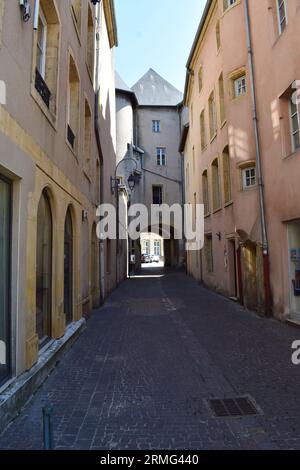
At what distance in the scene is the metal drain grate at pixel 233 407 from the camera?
4.10 meters

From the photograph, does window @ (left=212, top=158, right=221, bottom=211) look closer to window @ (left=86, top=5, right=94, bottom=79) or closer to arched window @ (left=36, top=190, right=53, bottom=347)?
window @ (left=86, top=5, right=94, bottom=79)

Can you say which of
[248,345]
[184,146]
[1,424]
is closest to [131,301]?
[248,345]

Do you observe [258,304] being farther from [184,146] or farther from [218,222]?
[184,146]

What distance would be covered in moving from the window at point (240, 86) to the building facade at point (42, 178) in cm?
483

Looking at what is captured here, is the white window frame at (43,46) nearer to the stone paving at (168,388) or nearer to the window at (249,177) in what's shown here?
the stone paving at (168,388)

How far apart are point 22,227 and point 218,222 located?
11.8 metres

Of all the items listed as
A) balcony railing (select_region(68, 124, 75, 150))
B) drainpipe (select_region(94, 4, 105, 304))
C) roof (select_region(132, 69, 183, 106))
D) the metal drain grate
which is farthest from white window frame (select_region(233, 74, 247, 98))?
roof (select_region(132, 69, 183, 106))

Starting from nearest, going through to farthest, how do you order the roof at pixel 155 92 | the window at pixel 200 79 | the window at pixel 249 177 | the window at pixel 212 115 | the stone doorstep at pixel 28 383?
the stone doorstep at pixel 28 383 → the window at pixel 249 177 → the window at pixel 212 115 → the window at pixel 200 79 → the roof at pixel 155 92

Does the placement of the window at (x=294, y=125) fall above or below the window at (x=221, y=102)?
below

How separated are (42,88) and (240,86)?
839 centimetres

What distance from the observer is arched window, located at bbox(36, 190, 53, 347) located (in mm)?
5910

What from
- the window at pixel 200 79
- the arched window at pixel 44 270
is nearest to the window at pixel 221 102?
the window at pixel 200 79

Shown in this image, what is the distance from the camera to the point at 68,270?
8.36 meters

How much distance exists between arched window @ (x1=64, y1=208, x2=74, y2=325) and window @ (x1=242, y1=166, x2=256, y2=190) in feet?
19.5
